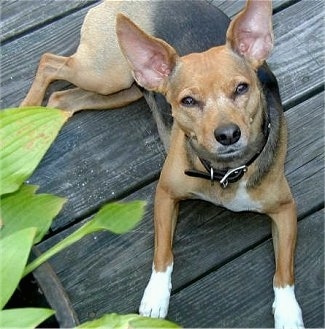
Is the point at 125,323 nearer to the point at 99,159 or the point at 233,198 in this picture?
the point at 233,198

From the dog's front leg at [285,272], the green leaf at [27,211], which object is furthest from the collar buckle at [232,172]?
the green leaf at [27,211]

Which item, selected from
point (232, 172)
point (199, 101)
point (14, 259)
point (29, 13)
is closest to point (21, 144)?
point (14, 259)

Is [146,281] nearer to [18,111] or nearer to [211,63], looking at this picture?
[211,63]

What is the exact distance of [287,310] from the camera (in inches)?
122

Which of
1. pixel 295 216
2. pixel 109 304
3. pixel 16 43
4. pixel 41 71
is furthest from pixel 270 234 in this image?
pixel 16 43

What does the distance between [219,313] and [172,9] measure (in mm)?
1305

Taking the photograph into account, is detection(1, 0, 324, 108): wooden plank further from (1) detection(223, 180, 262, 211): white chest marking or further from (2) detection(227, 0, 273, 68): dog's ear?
(2) detection(227, 0, 273, 68): dog's ear

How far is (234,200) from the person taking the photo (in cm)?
312

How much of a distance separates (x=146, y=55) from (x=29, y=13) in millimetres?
1229

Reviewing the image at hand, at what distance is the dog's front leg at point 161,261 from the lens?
10.3 feet

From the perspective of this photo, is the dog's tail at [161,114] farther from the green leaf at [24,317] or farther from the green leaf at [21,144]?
the green leaf at [24,317]

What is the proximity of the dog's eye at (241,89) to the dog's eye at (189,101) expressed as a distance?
151 mm

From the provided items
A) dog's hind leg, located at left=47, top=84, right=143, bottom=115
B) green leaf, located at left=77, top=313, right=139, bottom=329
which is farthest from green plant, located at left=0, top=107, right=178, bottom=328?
dog's hind leg, located at left=47, top=84, right=143, bottom=115

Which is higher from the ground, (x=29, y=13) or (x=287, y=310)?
(x=29, y=13)
